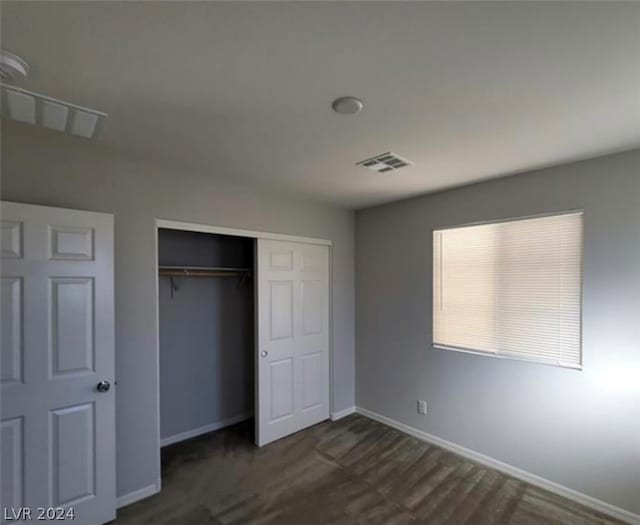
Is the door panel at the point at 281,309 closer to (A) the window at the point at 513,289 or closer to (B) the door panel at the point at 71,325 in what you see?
(A) the window at the point at 513,289

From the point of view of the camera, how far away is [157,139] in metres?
2.21

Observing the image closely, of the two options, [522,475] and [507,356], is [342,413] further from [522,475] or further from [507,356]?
[507,356]

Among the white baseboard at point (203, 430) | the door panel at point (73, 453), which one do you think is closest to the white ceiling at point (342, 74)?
the door panel at point (73, 453)

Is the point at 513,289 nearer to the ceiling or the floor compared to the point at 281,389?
nearer to the ceiling

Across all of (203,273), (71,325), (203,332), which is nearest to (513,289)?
(203,273)

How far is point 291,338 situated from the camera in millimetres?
3631

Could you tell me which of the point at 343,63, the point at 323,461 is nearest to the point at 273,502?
the point at 323,461

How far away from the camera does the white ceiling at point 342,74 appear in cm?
119

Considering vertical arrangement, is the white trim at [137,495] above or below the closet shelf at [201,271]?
below

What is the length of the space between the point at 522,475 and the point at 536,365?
0.93 meters

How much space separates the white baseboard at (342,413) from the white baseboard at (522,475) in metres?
0.34

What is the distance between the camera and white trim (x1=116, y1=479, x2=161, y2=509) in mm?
2437

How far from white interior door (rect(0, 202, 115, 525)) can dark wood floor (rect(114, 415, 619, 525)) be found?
1.66 feet

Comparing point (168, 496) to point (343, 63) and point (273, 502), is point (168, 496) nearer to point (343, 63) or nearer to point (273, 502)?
point (273, 502)
